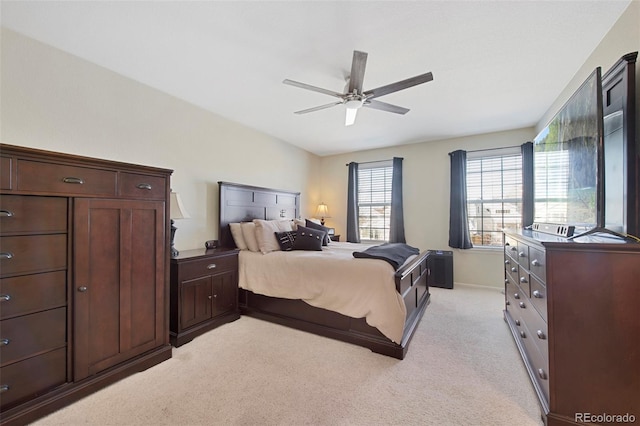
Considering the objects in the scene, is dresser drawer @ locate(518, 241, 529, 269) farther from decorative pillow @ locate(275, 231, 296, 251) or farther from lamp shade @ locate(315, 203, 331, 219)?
lamp shade @ locate(315, 203, 331, 219)

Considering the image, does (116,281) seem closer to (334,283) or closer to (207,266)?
(207,266)

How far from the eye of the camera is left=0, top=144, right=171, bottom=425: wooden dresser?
147cm

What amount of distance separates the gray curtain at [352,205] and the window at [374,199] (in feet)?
0.56

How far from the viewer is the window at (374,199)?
17.7ft

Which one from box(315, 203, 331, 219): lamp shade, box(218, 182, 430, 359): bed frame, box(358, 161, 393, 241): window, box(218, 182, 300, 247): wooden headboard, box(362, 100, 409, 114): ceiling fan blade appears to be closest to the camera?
box(218, 182, 430, 359): bed frame

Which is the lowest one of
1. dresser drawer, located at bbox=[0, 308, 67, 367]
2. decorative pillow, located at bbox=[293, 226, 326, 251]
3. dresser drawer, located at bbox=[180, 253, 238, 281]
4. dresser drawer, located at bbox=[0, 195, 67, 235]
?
dresser drawer, located at bbox=[0, 308, 67, 367]

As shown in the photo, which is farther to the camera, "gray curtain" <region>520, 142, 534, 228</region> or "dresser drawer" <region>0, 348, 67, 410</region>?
"gray curtain" <region>520, 142, 534, 228</region>

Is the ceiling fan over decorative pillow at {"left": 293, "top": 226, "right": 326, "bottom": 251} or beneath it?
over

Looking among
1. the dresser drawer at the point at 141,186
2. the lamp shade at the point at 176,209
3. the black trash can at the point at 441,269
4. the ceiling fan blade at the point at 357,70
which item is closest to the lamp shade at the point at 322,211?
the black trash can at the point at 441,269

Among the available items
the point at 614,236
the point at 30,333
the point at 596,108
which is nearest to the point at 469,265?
the point at 614,236

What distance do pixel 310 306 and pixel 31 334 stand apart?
2056 mm

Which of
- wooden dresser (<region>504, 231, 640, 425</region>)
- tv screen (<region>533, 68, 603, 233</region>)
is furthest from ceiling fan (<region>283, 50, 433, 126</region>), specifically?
wooden dresser (<region>504, 231, 640, 425</region>)

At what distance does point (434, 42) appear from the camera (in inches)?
81.6

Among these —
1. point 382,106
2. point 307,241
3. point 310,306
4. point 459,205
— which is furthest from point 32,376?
point 459,205
